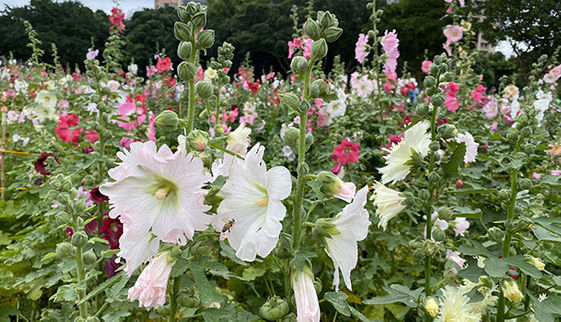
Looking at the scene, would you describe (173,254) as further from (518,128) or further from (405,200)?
(518,128)

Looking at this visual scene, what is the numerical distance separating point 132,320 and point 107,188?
1426mm

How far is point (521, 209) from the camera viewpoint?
1.35 m

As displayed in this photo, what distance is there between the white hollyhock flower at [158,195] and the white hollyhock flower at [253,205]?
2.4 inches

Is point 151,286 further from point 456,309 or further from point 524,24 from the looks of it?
point 524,24

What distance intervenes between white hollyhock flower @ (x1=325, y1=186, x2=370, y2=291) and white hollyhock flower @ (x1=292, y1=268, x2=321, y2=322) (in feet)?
0.23

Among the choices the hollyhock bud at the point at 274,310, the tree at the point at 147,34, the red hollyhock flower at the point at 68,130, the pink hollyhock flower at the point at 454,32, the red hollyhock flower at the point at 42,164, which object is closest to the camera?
the hollyhock bud at the point at 274,310

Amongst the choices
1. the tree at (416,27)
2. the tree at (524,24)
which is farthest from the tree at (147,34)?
the tree at (524,24)

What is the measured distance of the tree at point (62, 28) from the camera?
586 inches

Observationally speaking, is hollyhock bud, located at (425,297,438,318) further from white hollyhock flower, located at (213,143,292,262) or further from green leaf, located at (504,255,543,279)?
white hollyhock flower, located at (213,143,292,262)

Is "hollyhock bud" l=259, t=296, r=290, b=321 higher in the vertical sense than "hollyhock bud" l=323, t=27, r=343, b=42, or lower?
lower

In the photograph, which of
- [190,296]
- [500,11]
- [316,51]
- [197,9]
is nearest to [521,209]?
[316,51]

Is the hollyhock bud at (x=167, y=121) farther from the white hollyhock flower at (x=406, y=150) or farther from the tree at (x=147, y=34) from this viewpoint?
the tree at (x=147, y=34)

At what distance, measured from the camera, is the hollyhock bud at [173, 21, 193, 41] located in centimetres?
108

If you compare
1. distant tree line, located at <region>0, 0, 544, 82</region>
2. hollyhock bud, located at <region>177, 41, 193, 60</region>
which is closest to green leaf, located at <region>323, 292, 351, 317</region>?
hollyhock bud, located at <region>177, 41, 193, 60</region>
